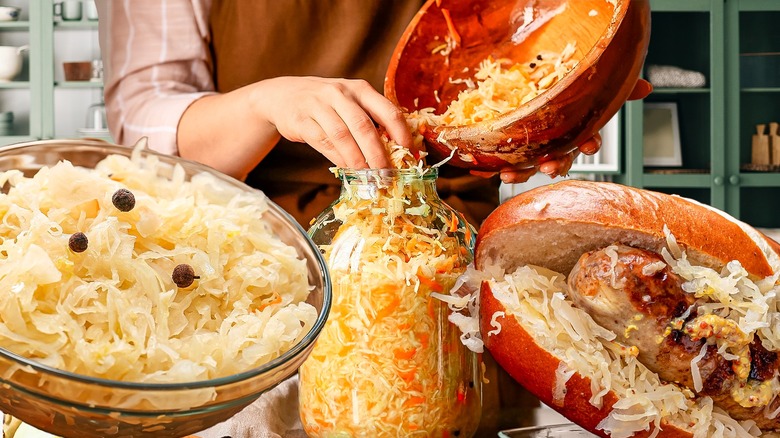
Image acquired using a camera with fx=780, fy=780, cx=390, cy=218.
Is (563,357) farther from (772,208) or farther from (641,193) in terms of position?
(772,208)

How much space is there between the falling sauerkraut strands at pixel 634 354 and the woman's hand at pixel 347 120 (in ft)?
0.56

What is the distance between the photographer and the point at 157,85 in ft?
4.01

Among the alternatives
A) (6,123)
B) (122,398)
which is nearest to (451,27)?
(122,398)

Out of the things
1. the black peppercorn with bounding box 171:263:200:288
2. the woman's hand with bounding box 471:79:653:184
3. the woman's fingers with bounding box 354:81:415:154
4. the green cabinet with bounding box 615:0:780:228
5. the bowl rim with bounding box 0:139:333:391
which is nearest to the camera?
the bowl rim with bounding box 0:139:333:391

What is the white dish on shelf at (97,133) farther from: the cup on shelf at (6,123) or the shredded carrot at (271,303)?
the shredded carrot at (271,303)

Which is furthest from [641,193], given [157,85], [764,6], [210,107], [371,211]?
[764,6]

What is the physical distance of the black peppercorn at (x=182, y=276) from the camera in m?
0.47

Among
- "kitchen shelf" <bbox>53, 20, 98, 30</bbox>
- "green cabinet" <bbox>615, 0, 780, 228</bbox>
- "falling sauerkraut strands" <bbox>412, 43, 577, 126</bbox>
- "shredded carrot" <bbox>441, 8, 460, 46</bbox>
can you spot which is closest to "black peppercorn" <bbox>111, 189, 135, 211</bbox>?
"falling sauerkraut strands" <bbox>412, 43, 577, 126</bbox>

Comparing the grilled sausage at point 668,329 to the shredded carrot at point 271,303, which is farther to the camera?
the grilled sausage at point 668,329

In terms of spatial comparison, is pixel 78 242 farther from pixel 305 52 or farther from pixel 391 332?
pixel 305 52

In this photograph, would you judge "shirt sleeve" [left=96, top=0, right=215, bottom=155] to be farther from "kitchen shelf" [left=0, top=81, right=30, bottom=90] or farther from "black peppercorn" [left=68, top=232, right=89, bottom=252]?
"kitchen shelf" [left=0, top=81, right=30, bottom=90]

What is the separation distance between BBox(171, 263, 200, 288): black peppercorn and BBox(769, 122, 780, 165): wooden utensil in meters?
3.56

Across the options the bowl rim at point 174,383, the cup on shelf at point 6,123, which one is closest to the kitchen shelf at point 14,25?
the cup on shelf at point 6,123

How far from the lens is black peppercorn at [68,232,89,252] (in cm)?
45
